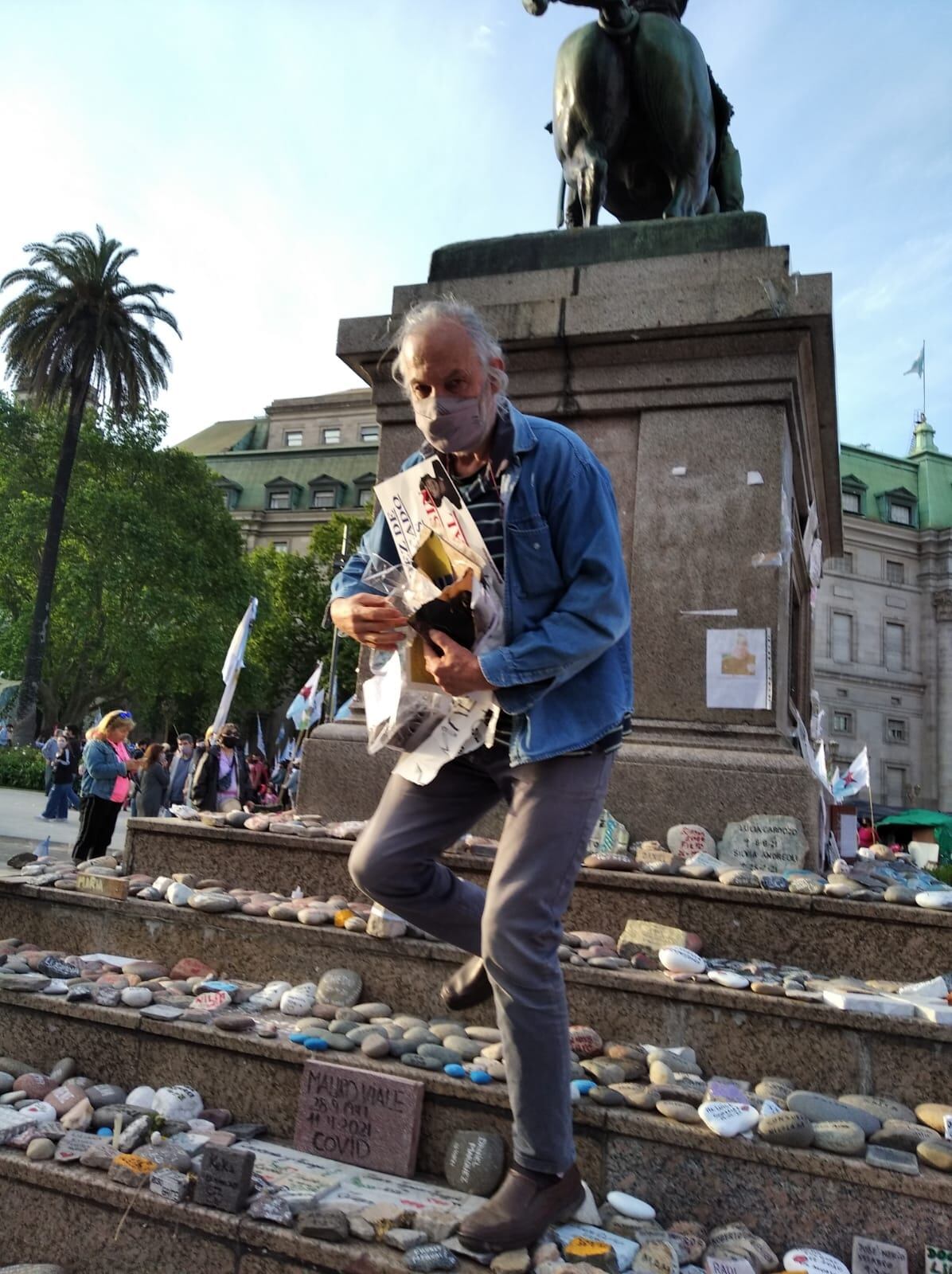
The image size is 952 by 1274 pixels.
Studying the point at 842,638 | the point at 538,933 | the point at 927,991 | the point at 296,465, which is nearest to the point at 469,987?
the point at 538,933

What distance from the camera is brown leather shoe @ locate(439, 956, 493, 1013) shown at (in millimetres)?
2623

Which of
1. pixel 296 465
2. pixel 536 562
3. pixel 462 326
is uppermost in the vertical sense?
pixel 296 465

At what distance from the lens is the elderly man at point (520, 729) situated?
217cm

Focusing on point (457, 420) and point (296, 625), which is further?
point (296, 625)

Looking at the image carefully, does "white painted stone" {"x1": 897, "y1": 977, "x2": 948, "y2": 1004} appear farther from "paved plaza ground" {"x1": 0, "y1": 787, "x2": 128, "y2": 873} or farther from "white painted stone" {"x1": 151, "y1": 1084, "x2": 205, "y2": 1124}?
"paved plaza ground" {"x1": 0, "y1": 787, "x2": 128, "y2": 873}

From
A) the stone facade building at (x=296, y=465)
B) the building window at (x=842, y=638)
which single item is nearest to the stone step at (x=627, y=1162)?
the stone facade building at (x=296, y=465)

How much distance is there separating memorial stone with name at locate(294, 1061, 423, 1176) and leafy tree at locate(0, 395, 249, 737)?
3278 centimetres

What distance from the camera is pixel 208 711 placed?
43312 mm

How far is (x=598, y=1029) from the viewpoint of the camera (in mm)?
2941

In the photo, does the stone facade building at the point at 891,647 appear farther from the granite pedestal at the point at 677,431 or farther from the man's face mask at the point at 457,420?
the man's face mask at the point at 457,420

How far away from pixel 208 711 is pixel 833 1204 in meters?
43.0

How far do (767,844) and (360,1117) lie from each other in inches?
84.3

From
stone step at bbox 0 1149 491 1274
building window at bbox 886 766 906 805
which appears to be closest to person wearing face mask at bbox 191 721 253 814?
stone step at bbox 0 1149 491 1274

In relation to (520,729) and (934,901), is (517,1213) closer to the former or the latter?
(520,729)
